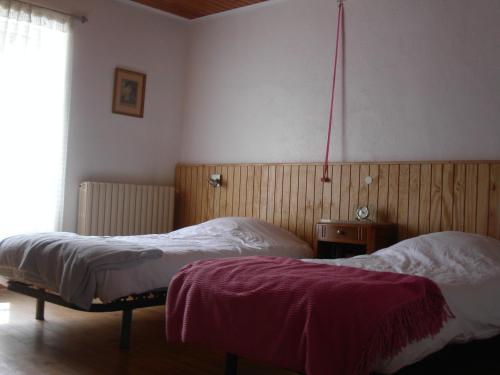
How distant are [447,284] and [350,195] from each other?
192cm

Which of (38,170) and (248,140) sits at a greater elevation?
(248,140)

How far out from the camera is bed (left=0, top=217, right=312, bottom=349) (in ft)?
10.3

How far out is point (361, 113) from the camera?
4.57 m

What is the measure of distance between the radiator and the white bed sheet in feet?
8.60

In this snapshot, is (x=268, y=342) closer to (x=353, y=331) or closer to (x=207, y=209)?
(x=353, y=331)

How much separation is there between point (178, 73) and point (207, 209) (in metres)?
1.52

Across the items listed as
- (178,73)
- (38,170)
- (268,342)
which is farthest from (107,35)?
(268,342)

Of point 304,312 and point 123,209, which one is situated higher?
point 123,209

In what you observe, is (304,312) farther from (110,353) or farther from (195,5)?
(195,5)

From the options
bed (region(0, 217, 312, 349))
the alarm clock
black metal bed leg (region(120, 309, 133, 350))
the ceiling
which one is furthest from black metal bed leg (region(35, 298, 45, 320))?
the ceiling

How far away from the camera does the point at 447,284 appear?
8.62 ft

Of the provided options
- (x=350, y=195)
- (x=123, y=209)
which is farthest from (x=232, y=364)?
(x=123, y=209)

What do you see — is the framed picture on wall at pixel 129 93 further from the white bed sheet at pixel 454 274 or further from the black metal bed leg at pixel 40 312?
the white bed sheet at pixel 454 274

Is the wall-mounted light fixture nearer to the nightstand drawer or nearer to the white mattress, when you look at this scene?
the white mattress
